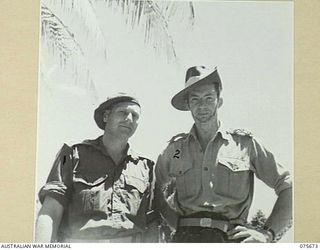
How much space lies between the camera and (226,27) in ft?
4.93

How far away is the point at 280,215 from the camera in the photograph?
4.86 ft

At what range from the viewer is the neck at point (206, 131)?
1489 millimetres

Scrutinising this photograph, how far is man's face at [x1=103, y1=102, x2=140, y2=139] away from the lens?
4.85 ft

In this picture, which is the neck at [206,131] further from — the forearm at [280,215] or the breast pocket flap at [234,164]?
the forearm at [280,215]

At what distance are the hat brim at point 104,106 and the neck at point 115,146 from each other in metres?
0.03

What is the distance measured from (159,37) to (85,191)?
485 mm

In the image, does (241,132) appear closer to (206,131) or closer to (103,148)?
(206,131)

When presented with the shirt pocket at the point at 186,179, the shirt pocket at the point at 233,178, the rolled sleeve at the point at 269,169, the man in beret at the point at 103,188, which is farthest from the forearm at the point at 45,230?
the rolled sleeve at the point at 269,169

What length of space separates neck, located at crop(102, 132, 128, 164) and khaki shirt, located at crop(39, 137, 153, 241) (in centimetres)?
1

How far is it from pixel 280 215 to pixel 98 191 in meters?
0.52

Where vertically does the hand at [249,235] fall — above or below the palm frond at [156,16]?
below

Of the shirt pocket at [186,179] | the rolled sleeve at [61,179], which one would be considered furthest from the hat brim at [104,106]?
the shirt pocket at [186,179]

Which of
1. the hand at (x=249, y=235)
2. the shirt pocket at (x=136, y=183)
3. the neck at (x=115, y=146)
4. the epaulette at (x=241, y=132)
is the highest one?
the epaulette at (x=241, y=132)

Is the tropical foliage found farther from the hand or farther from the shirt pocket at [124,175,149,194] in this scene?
the hand
